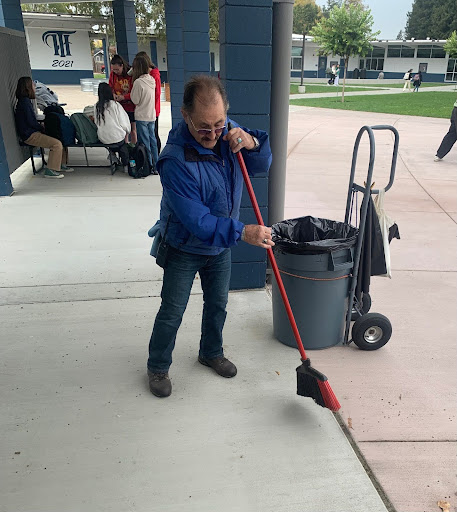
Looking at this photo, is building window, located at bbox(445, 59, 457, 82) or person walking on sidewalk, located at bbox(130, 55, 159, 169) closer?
person walking on sidewalk, located at bbox(130, 55, 159, 169)

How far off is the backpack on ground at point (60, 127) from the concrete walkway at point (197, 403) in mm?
3134

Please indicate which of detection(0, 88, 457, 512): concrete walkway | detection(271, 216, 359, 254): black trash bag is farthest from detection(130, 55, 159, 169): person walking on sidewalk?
detection(271, 216, 359, 254): black trash bag

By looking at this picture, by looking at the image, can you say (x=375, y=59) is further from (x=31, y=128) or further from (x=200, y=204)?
(x=200, y=204)

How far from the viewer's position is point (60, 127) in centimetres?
761

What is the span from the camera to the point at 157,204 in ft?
21.4

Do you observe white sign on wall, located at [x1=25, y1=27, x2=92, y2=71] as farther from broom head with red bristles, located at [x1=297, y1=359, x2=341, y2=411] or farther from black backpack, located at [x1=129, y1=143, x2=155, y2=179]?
broom head with red bristles, located at [x1=297, y1=359, x2=341, y2=411]

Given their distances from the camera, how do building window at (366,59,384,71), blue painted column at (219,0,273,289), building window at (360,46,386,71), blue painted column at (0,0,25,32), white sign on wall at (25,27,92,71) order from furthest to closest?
building window at (366,59,384,71)
building window at (360,46,386,71)
white sign on wall at (25,27,92,71)
blue painted column at (0,0,25,32)
blue painted column at (219,0,273,289)

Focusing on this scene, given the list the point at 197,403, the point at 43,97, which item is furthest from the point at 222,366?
the point at 43,97

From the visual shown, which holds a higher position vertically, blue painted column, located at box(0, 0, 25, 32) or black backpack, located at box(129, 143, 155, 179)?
blue painted column, located at box(0, 0, 25, 32)

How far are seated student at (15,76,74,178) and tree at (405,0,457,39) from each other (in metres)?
63.5

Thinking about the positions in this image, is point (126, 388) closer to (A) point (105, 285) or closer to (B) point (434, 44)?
(A) point (105, 285)

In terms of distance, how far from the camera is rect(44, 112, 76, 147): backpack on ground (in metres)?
7.53

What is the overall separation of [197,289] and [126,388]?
1420 mm

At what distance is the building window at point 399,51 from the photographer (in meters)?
49.5
